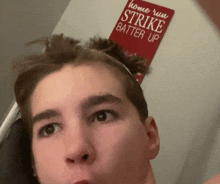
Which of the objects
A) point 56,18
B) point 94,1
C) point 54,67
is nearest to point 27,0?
point 56,18

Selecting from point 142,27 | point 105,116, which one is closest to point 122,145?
point 105,116

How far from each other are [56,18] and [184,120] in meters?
0.75

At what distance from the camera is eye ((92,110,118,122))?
426 millimetres

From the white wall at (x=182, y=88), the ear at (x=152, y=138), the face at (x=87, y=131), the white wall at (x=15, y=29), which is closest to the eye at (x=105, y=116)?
the face at (x=87, y=131)

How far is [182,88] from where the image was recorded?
2.77 feet

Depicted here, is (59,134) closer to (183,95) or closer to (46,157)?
(46,157)

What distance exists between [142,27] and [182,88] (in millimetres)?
316

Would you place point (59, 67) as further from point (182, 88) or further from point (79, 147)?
point (182, 88)

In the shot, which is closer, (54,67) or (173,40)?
(54,67)

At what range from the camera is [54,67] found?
0.49 meters

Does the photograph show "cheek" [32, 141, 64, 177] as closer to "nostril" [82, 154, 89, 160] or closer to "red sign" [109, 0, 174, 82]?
"nostril" [82, 154, 89, 160]

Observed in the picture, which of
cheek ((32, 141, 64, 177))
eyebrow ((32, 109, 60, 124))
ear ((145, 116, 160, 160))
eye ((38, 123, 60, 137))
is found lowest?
cheek ((32, 141, 64, 177))

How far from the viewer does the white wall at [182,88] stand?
Result: 0.73 meters

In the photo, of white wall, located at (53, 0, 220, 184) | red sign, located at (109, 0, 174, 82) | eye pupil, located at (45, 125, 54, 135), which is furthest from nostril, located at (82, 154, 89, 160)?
red sign, located at (109, 0, 174, 82)
